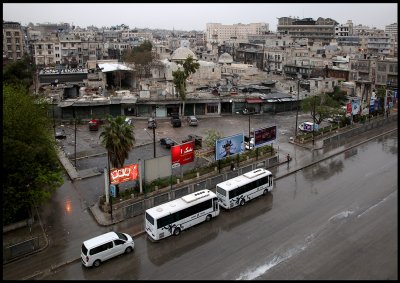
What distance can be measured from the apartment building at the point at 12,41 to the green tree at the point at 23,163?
3224 inches

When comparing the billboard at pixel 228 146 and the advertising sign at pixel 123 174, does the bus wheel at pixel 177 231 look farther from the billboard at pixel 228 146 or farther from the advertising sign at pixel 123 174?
the billboard at pixel 228 146

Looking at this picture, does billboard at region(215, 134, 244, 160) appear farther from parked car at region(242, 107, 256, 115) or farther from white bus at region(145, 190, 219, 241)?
parked car at region(242, 107, 256, 115)

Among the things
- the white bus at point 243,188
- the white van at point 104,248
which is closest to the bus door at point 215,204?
the white bus at point 243,188

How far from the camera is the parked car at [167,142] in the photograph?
42.7m

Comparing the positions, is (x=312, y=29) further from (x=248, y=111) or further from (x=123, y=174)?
(x=123, y=174)

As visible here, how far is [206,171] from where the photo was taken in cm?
3362

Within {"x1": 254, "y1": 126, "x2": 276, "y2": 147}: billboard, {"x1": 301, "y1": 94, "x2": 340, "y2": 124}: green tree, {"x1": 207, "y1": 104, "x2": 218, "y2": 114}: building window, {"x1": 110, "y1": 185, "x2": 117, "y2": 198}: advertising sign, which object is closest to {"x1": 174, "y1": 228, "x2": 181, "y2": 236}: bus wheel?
{"x1": 110, "y1": 185, "x2": 117, "y2": 198}: advertising sign

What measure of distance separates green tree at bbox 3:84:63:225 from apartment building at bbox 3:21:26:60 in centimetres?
8190

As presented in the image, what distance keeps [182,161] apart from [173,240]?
8.57m

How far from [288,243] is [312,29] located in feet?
510

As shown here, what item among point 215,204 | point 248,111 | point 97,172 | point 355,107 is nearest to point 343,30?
point 248,111

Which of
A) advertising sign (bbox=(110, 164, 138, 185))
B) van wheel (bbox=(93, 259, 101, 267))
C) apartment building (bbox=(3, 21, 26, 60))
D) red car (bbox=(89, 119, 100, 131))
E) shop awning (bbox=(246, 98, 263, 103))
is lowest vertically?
van wheel (bbox=(93, 259, 101, 267))

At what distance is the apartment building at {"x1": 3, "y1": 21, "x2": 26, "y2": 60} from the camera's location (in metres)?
99.9

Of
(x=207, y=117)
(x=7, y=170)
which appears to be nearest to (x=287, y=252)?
(x=7, y=170)
